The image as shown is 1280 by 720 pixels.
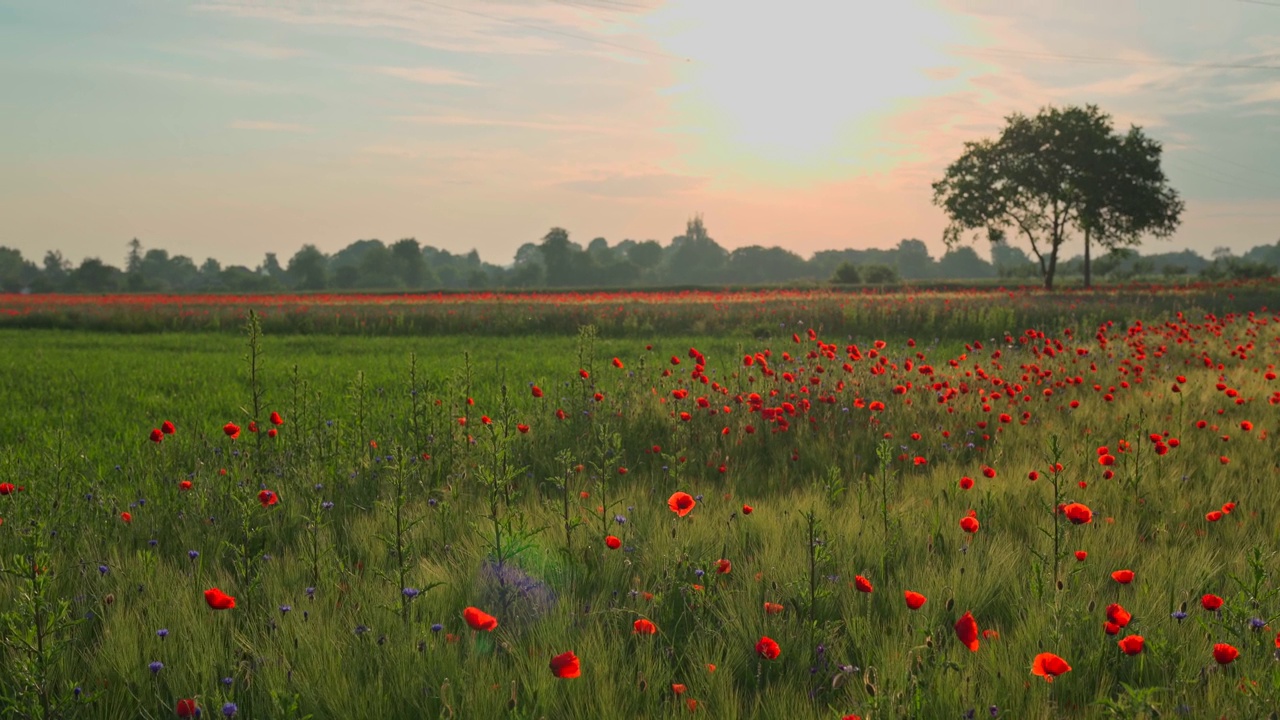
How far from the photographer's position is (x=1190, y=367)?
33.2ft

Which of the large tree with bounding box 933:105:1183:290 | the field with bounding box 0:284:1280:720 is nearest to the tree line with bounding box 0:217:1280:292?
the large tree with bounding box 933:105:1183:290

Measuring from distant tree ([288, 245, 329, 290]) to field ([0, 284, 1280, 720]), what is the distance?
8853cm

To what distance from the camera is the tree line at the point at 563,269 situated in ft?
266

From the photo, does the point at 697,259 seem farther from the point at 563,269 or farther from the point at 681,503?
the point at 681,503

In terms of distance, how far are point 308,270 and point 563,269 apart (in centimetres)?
3187

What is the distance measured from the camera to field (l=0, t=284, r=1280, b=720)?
2.66 meters

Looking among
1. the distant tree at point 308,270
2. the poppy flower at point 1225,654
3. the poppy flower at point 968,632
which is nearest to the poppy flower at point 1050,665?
the poppy flower at point 968,632

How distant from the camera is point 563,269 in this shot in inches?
4119

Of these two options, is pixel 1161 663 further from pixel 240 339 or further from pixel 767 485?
pixel 240 339

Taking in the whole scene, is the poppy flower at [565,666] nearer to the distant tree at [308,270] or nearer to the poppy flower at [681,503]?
the poppy flower at [681,503]

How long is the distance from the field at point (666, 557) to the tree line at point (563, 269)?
5589 cm

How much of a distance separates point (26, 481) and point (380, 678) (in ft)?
15.2

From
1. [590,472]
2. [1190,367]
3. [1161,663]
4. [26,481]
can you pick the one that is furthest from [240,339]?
[1161,663]

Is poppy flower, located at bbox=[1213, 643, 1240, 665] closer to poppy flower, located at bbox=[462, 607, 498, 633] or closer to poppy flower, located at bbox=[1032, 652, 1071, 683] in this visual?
poppy flower, located at bbox=[1032, 652, 1071, 683]
